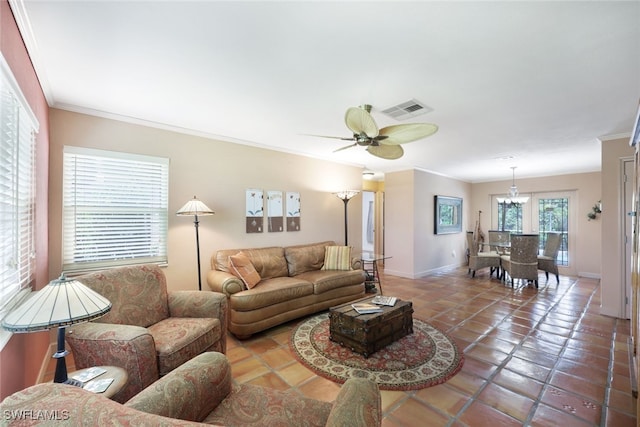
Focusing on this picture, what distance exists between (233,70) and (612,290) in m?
5.18

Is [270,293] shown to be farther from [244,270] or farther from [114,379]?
[114,379]

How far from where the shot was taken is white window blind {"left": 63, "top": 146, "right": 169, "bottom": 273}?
2.73 metres

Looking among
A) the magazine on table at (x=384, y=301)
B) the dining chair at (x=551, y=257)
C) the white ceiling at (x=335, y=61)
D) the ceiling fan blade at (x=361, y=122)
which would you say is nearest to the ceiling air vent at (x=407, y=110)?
the white ceiling at (x=335, y=61)

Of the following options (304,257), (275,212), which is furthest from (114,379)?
(275,212)

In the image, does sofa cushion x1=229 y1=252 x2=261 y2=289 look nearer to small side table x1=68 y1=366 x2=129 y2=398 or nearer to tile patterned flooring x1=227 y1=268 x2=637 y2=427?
tile patterned flooring x1=227 y1=268 x2=637 y2=427

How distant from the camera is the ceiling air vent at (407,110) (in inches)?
102

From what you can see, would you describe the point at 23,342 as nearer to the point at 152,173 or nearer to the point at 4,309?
the point at 4,309

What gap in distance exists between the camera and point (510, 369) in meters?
2.37

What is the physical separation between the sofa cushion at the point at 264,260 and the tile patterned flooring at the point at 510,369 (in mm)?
784

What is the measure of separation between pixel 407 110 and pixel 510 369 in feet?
8.33

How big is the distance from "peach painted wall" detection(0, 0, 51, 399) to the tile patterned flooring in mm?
1374

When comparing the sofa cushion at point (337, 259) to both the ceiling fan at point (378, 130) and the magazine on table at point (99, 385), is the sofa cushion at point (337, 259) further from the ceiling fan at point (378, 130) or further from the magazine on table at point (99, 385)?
the magazine on table at point (99, 385)

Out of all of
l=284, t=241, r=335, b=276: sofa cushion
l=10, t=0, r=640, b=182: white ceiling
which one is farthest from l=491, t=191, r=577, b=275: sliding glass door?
l=284, t=241, r=335, b=276: sofa cushion

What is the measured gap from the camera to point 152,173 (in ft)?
10.4
